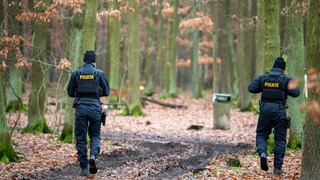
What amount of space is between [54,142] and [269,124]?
21.8 feet

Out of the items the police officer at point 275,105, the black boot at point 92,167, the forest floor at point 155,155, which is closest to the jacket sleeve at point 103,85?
the black boot at point 92,167

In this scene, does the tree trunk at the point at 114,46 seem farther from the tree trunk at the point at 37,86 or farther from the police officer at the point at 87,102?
Answer: the police officer at the point at 87,102

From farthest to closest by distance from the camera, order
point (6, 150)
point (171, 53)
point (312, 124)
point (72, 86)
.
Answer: point (171, 53) → point (6, 150) → point (72, 86) → point (312, 124)

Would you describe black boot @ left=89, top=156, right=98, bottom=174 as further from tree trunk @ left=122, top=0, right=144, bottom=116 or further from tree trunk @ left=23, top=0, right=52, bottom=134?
tree trunk @ left=122, top=0, right=144, bottom=116

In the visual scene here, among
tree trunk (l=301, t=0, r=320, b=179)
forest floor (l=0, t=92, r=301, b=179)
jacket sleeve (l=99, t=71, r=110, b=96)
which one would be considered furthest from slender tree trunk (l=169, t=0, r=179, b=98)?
tree trunk (l=301, t=0, r=320, b=179)

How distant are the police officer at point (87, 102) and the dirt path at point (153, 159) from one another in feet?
1.72

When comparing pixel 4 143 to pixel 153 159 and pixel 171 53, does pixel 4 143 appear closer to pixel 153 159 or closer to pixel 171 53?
pixel 153 159

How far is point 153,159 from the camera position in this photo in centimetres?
1227

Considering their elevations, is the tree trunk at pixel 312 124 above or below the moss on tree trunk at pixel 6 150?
above

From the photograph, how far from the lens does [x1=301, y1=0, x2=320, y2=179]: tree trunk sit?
7.62 metres

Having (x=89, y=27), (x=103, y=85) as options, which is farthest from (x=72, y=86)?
(x=89, y=27)

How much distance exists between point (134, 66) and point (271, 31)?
13.6 metres

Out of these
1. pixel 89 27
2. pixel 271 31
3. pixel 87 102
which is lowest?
pixel 87 102

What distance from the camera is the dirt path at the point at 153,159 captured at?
1017 cm
